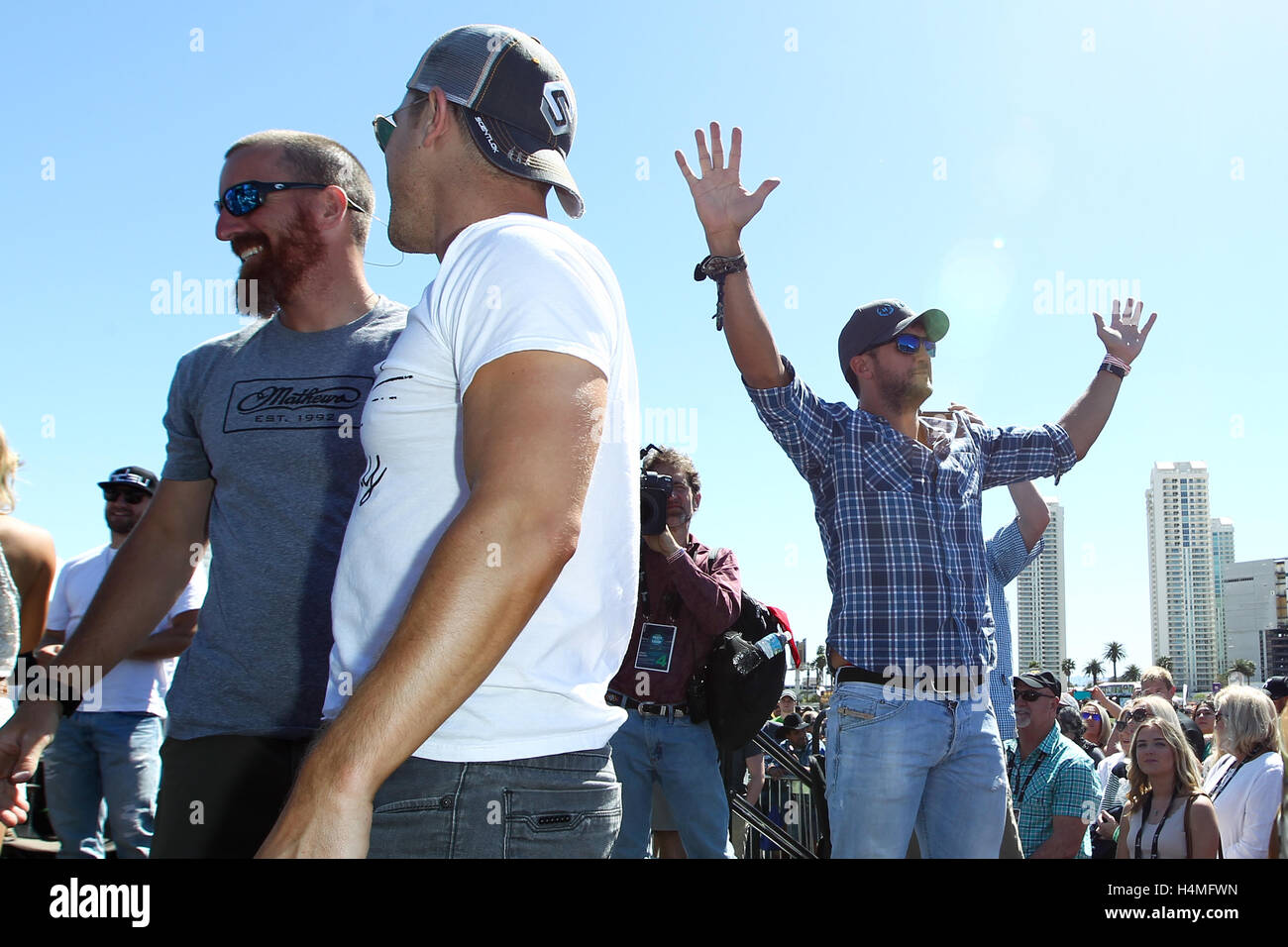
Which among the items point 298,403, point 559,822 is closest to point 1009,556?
point 298,403

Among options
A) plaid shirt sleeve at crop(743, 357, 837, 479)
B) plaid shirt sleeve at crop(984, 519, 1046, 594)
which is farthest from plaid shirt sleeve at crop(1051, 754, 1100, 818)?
plaid shirt sleeve at crop(743, 357, 837, 479)

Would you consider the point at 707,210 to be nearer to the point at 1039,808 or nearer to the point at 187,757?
the point at 187,757

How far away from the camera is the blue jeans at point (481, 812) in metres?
1.37

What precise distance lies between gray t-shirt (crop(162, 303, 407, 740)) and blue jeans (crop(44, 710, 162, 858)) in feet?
10.3

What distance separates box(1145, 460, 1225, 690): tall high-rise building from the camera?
9075 cm

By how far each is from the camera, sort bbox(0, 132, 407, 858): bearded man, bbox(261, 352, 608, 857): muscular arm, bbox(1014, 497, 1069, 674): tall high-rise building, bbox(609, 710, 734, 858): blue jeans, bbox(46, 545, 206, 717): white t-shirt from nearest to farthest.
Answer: bbox(261, 352, 608, 857): muscular arm
bbox(0, 132, 407, 858): bearded man
bbox(609, 710, 734, 858): blue jeans
bbox(46, 545, 206, 717): white t-shirt
bbox(1014, 497, 1069, 674): tall high-rise building

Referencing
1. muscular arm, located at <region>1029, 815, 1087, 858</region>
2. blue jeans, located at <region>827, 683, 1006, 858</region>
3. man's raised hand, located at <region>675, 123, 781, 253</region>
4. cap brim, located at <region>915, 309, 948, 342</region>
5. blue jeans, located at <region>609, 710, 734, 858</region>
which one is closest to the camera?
blue jeans, located at <region>827, 683, 1006, 858</region>

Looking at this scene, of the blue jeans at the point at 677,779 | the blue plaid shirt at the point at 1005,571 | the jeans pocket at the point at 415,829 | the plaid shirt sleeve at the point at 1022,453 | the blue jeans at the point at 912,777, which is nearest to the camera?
the jeans pocket at the point at 415,829

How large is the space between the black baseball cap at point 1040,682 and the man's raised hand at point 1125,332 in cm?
323

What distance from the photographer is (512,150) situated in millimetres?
1759

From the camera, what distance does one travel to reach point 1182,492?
302 ft

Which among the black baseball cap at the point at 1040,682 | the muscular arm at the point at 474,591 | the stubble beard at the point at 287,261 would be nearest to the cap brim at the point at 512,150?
the muscular arm at the point at 474,591

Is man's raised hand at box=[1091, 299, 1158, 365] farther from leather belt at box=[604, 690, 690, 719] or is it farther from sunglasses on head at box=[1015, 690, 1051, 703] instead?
sunglasses on head at box=[1015, 690, 1051, 703]

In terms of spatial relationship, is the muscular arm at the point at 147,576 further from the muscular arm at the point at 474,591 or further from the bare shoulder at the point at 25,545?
the muscular arm at the point at 474,591
